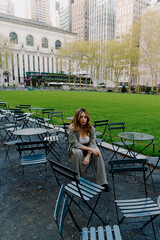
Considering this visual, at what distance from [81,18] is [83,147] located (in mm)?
155881

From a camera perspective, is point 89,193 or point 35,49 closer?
point 89,193

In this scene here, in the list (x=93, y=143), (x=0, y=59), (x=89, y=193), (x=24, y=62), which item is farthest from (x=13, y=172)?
(x=24, y=62)

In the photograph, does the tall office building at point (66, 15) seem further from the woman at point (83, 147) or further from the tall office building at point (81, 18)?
the woman at point (83, 147)

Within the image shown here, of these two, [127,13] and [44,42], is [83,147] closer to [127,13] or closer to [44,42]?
[44,42]

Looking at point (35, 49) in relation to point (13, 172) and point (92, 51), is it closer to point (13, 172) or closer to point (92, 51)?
point (92, 51)

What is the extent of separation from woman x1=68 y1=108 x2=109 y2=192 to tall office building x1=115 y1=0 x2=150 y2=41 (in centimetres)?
10462

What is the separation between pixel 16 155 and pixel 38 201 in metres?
2.71

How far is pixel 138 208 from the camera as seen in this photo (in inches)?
94.7

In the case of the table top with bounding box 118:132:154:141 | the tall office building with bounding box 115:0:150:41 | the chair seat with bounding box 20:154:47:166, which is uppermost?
the tall office building with bounding box 115:0:150:41

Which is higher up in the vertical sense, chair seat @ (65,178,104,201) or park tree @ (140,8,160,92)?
park tree @ (140,8,160,92)

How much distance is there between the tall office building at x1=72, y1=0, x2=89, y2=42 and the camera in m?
137

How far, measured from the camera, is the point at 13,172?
14.8 feet

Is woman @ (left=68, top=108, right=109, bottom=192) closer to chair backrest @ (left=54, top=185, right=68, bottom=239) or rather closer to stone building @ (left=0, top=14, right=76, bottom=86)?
chair backrest @ (left=54, top=185, right=68, bottom=239)

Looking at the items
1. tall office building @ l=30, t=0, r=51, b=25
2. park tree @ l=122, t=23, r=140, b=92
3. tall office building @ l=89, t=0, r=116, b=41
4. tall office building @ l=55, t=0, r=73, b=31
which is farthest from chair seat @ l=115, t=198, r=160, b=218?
tall office building @ l=30, t=0, r=51, b=25
